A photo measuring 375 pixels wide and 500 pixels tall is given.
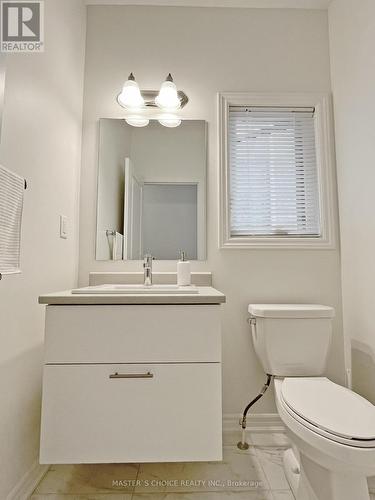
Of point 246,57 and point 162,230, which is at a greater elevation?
point 246,57

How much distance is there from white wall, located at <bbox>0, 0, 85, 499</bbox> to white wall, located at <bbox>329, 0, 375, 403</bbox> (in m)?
1.48

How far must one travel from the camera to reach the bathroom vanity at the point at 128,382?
0.96 m

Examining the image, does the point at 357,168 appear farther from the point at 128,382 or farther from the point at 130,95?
the point at 128,382

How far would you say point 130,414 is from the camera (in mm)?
977

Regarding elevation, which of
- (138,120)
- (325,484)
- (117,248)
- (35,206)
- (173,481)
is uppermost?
(138,120)

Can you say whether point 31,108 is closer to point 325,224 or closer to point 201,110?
point 201,110

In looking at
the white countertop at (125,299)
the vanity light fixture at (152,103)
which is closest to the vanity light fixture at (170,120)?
the vanity light fixture at (152,103)

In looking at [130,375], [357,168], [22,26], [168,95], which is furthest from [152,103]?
[130,375]

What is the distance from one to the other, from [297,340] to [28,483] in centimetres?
128

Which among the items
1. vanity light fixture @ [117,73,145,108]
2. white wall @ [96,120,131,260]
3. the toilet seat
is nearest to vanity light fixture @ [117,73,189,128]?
vanity light fixture @ [117,73,145,108]

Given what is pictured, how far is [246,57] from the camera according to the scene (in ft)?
5.74

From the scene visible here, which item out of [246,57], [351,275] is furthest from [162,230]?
[246,57]

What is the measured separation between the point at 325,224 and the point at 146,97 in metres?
1.28

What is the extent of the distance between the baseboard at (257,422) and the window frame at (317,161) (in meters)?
0.93
